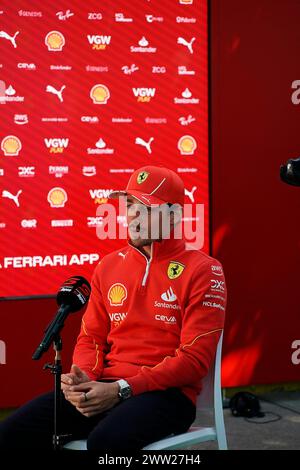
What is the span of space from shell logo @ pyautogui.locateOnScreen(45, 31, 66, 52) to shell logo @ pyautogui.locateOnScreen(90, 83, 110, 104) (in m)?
0.31

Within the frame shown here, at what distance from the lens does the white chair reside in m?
2.40

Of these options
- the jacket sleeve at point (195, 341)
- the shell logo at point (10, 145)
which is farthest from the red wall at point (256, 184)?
the jacket sleeve at point (195, 341)

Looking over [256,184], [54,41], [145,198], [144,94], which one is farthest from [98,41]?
[145,198]

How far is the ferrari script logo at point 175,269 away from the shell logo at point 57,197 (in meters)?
1.82

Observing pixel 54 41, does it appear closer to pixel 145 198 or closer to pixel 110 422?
pixel 145 198

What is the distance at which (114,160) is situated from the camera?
14.5ft

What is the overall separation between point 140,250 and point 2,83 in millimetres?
1901

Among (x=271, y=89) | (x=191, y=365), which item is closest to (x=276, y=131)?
(x=271, y=89)

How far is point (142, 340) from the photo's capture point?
100 inches

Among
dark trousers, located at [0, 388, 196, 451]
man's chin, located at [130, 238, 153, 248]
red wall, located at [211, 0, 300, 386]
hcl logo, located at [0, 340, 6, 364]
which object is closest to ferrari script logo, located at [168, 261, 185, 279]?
man's chin, located at [130, 238, 153, 248]

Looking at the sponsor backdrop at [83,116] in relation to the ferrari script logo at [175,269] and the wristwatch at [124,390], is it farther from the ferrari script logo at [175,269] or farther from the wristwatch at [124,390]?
the wristwatch at [124,390]

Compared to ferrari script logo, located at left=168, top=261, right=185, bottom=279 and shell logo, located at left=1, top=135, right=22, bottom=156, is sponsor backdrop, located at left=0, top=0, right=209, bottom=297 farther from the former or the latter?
ferrari script logo, located at left=168, top=261, right=185, bottom=279

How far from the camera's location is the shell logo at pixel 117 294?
263 centimetres
